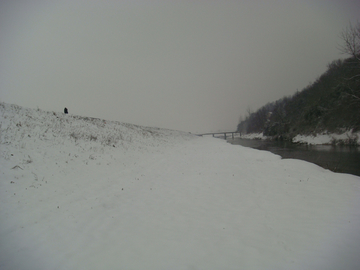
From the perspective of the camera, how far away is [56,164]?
970 cm

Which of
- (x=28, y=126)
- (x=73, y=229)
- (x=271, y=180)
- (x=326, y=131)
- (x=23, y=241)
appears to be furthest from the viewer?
(x=326, y=131)

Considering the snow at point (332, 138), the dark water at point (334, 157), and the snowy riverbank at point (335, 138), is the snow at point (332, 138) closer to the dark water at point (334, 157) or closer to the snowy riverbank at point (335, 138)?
the snowy riverbank at point (335, 138)

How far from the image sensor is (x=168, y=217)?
5574 millimetres

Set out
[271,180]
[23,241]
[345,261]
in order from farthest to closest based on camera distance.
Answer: [271,180], [23,241], [345,261]

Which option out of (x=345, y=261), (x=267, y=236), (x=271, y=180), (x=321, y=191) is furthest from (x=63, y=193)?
(x=321, y=191)

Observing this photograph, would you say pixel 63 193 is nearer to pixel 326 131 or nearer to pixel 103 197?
pixel 103 197

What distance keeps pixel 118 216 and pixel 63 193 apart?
3467mm

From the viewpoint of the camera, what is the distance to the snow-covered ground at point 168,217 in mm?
3691

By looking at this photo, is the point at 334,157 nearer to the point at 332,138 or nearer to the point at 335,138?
the point at 335,138

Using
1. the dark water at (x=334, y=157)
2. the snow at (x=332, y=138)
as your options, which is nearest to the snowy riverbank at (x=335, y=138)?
the snow at (x=332, y=138)

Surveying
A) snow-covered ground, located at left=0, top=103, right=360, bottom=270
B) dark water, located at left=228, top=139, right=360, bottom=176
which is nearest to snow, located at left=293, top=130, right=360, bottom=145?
dark water, located at left=228, top=139, right=360, bottom=176

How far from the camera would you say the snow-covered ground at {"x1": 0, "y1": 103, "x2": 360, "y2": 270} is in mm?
3691

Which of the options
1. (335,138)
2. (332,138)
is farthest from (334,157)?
(332,138)

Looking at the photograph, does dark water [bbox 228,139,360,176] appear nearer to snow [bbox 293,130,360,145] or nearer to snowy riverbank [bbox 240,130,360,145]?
snowy riverbank [bbox 240,130,360,145]
